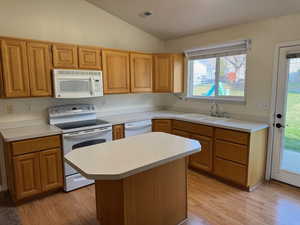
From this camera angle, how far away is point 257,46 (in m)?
3.11

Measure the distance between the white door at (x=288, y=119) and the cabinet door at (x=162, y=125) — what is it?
1680 millimetres

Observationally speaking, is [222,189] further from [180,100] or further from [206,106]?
[180,100]

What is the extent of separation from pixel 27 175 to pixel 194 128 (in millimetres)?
2470

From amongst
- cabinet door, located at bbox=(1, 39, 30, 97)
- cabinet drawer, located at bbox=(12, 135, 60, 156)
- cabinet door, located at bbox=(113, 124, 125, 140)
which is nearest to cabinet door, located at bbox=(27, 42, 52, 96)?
cabinet door, located at bbox=(1, 39, 30, 97)

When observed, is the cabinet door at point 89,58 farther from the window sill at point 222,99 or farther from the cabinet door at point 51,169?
the window sill at point 222,99

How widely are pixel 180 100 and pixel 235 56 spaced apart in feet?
4.59

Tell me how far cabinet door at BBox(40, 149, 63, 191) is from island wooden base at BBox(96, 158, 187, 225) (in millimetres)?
1044

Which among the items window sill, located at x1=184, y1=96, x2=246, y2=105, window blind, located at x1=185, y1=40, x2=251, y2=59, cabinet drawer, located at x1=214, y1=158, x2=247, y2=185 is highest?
window blind, located at x1=185, y1=40, x2=251, y2=59

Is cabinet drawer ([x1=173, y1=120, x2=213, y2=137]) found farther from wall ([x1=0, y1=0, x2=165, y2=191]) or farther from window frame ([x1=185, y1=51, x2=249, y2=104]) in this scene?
wall ([x1=0, y1=0, x2=165, y2=191])

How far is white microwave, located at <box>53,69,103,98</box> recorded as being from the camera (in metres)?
2.89

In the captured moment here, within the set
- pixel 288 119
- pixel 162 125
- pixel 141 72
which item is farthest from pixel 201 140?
pixel 141 72

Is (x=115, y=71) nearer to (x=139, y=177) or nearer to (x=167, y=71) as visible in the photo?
(x=167, y=71)

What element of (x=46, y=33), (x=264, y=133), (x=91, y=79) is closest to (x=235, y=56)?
(x=264, y=133)

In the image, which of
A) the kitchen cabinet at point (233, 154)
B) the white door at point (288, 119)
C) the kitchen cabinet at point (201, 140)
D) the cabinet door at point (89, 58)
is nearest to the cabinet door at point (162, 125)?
the kitchen cabinet at point (201, 140)
